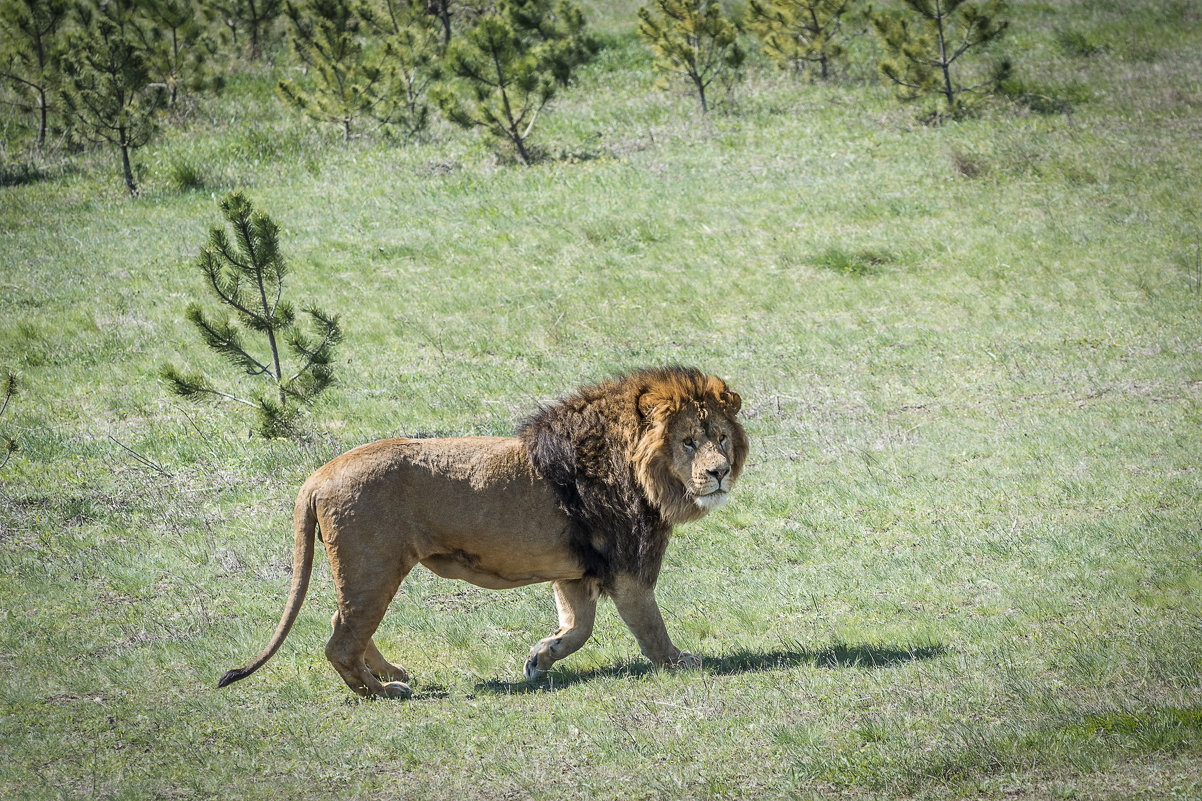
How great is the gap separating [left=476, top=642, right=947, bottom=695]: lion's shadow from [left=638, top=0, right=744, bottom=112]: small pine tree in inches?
846

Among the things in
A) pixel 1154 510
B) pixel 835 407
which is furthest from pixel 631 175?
pixel 1154 510

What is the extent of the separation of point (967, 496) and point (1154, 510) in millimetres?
1525

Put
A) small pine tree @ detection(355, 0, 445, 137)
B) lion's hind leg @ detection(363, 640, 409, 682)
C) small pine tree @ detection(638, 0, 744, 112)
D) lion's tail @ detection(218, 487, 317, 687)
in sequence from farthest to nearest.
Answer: small pine tree @ detection(355, 0, 445, 137) → small pine tree @ detection(638, 0, 744, 112) → lion's hind leg @ detection(363, 640, 409, 682) → lion's tail @ detection(218, 487, 317, 687)

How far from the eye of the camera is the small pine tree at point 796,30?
1141 inches

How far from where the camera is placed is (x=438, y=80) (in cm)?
2866

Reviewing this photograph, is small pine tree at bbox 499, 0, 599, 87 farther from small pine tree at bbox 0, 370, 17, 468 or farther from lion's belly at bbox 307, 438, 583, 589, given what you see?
lion's belly at bbox 307, 438, 583, 589

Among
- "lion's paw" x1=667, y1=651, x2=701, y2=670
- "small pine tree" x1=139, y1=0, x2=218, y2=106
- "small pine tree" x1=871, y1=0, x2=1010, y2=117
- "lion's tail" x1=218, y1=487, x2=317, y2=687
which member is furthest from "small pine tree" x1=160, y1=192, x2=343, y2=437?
"small pine tree" x1=139, y1=0, x2=218, y2=106

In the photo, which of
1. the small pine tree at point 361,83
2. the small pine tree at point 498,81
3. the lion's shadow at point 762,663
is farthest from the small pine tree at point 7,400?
the small pine tree at point 361,83

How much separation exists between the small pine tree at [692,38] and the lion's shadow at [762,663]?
21478 millimetres

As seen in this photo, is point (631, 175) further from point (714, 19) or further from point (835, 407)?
point (835, 407)

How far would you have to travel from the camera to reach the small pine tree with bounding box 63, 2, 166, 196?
73.3 ft

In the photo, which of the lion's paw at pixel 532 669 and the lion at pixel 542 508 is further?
the lion's paw at pixel 532 669

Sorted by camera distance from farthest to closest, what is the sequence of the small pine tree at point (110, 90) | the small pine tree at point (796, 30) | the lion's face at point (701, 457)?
the small pine tree at point (796, 30), the small pine tree at point (110, 90), the lion's face at point (701, 457)

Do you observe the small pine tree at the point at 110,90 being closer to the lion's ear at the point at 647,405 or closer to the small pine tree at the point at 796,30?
the small pine tree at the point at 796,30
